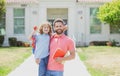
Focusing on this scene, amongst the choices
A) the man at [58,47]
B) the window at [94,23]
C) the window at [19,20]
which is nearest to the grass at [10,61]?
the man at [58,47]

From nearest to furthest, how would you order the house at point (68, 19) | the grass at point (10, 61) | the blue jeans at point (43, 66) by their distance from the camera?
the blue jeans at point (43, 66) < the grass at point (10, 61) < the house at point (68, 19)

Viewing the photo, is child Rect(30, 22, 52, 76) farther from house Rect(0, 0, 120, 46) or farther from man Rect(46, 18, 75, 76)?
house Rect(0, 0, 120, 46)

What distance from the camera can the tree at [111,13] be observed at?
28.8 meters

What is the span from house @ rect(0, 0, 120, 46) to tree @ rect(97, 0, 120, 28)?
1.69m

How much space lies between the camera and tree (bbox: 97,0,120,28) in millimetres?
28816

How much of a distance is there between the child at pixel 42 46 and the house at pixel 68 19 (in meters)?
24.0

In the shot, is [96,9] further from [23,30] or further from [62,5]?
[23,30]

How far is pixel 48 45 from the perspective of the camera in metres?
6.55

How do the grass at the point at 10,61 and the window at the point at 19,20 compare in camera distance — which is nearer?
the grass at the point at 10,61

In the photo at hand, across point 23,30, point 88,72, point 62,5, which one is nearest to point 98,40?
point 62,5

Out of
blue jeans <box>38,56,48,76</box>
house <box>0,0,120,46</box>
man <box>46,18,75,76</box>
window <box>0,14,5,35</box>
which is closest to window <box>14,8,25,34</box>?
house <box>0,0,120,46</box>

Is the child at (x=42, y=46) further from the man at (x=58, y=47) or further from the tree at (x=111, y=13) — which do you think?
the tree at (x=111, y=13)

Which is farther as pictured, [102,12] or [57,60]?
[102,12]

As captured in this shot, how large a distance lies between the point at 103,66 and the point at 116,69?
1.24 metres
